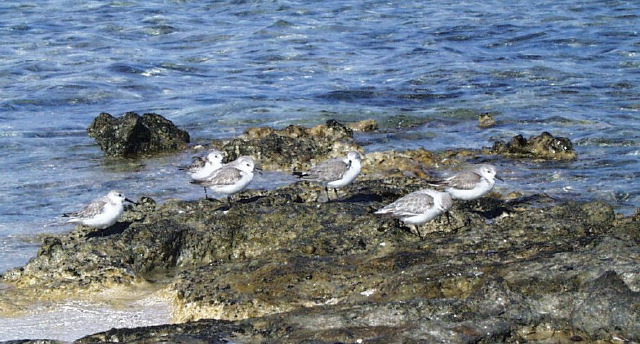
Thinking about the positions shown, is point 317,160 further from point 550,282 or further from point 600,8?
point 600,8

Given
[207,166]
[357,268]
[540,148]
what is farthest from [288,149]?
[357,268]

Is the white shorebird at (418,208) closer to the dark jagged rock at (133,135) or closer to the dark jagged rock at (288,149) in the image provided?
the dark jagged rock at (288,149)

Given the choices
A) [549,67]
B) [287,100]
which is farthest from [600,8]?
[287,100]

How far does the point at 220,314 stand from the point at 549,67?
16667 mm

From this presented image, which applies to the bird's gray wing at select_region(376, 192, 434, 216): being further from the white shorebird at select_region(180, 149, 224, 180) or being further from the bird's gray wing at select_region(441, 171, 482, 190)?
the white shorebird at select_region(180, 149, 224, 180)

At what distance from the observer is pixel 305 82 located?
22.9 metres

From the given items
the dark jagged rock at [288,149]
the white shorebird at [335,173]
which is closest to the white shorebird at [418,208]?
the white shorebird at [335,173]

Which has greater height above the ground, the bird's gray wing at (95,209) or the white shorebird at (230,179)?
the bird's gray wing at (95,209)

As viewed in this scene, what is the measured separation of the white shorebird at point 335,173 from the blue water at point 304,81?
8.73ft

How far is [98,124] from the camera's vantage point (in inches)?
653

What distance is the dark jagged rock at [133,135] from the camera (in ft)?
53.5

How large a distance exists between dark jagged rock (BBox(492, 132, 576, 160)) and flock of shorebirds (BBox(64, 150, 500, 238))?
4171mm

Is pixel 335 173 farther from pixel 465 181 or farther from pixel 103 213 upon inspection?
pixel 103 213

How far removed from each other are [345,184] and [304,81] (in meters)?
11.7
